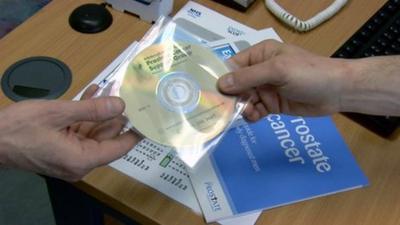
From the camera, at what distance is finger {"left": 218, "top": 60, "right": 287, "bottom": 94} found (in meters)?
0.66

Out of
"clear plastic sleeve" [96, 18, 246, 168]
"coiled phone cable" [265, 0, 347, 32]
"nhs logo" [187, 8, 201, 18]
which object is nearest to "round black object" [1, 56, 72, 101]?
"clear plastic sleeve" [96, 18, 246, 168]

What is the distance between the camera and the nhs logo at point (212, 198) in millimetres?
660

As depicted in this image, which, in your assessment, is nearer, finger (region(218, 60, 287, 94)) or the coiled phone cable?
finger (region(218, 60, 287, 94))

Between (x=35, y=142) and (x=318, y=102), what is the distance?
38 cm

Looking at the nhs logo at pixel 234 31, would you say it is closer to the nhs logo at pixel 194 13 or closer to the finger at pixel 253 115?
the nhs logo at pixel 194 13

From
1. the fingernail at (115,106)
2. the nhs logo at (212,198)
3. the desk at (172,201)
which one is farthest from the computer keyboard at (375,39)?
the fingernail at (115,106)

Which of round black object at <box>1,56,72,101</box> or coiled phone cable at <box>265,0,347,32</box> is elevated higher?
coiled phone cable at <box>265,0,347,32</box>

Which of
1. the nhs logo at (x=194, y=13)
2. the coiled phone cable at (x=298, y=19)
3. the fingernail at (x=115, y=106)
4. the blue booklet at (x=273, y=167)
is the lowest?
the blue booklet at (x=273, y=167)

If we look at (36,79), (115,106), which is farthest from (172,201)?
(36,79)

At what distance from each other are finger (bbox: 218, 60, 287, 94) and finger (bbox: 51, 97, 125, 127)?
0.46 ft

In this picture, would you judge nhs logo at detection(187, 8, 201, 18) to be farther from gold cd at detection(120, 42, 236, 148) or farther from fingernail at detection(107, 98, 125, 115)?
fingernail at detection(107, 98, 125, 115)

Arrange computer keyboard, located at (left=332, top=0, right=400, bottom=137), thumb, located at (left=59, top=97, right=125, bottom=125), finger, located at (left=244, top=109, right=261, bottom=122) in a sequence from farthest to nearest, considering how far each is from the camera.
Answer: computer keyboard, located at (left=332, top=0, right=400, bottom=137)
finger, located at (left=244, top=109, right=261, bottom=122)
thumb, located at (left=59, top=97, right=125, bottom=125)

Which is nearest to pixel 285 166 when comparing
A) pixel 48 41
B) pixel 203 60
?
pixel 203 60

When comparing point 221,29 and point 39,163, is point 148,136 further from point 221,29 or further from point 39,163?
point 221,29
